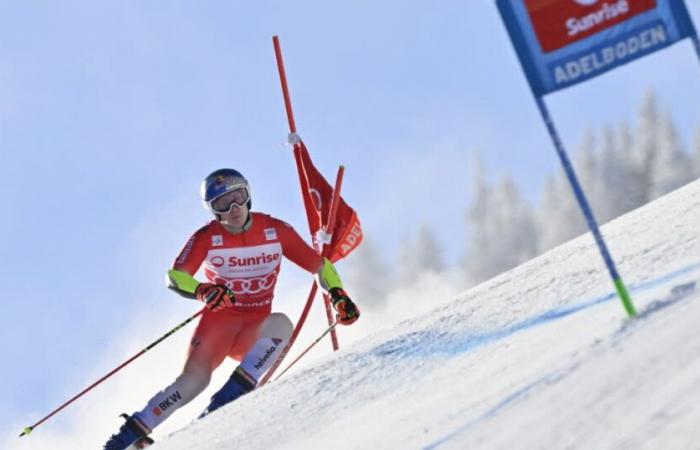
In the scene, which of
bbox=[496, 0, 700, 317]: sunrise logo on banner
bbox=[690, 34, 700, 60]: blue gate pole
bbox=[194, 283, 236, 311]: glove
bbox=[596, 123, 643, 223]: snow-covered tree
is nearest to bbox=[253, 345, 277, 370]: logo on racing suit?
bbox=[194, 283, 236, 311]: glove

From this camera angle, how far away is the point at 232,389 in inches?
286

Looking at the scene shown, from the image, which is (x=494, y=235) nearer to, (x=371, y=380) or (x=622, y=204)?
(x=622, y=204)

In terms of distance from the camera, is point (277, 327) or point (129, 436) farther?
point (277, 327)

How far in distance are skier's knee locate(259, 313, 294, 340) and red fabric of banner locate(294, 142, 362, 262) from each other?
1795mm

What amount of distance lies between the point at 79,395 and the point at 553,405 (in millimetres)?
4937

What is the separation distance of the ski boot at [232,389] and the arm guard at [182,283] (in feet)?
2.15

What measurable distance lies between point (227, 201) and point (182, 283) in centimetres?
63

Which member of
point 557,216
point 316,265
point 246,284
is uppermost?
point 246,284

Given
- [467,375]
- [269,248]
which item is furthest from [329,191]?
[467,375]

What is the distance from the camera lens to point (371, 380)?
574cm

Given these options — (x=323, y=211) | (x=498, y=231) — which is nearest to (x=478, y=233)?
(x=498, y=231)

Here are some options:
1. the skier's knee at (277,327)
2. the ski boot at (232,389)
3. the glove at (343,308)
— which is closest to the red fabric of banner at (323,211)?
the glove at (343,308)

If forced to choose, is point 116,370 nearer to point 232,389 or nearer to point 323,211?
point 232,389

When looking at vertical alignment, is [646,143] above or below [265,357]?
below
